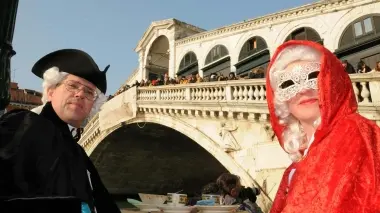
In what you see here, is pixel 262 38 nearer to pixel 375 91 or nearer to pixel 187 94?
pixel 187 94

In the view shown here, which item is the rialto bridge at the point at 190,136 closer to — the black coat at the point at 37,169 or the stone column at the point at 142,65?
the stone column at the point at 142,65

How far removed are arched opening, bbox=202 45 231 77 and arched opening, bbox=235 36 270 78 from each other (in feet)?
2.36

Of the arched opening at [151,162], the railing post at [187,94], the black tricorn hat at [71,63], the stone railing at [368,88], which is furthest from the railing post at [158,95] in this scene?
the black tricorn hat at [71,63]

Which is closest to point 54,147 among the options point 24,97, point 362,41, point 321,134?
point 321,134

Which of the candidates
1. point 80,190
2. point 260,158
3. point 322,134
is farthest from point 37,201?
point 260,158

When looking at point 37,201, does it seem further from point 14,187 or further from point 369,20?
point 369,20

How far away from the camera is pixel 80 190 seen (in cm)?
149

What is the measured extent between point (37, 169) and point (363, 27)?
11021 mm

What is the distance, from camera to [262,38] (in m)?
13.0

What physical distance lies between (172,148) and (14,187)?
61.4 ft

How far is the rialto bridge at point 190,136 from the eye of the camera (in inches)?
326

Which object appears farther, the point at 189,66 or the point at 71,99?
the point at 189,66

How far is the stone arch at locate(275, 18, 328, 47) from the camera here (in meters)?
11.1

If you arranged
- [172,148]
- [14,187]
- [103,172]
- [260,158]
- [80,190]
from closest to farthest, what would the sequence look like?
1. [14,187]
2. [80,190]
3. [260,158]
4. [172,148]
5. [103,172]
